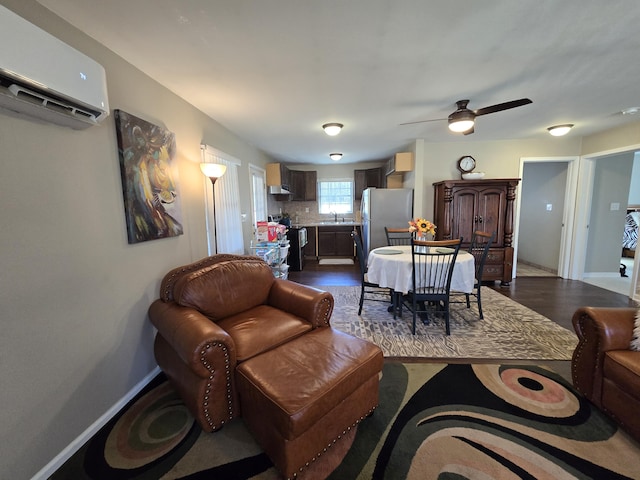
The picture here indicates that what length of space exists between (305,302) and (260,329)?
0.38 meters

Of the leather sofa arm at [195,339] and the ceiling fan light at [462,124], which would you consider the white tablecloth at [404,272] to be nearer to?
the ceiling fan light at [462,124]

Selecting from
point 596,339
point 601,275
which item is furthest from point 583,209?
point 596,339

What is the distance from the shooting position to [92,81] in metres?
1.36

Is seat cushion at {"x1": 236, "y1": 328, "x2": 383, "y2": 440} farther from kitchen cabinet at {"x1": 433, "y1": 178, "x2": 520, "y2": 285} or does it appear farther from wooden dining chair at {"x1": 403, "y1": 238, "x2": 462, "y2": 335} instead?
kitchen cabinet at {"x1": 433, "y1": 178, "x2": 520, "y2": 285}

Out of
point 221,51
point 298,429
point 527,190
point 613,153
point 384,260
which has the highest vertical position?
point 221,51

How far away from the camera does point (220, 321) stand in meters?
1.92

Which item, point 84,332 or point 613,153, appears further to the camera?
point 613,153

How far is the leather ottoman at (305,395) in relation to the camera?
45.6 inches

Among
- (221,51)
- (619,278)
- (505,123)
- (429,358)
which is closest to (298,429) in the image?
(429,358)

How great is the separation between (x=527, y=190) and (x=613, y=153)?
1536mm

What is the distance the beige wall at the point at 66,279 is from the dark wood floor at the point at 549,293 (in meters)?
2.90

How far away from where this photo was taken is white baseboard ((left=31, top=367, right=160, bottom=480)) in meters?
1.28

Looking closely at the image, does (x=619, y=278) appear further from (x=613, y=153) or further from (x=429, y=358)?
(x=429, y=358)

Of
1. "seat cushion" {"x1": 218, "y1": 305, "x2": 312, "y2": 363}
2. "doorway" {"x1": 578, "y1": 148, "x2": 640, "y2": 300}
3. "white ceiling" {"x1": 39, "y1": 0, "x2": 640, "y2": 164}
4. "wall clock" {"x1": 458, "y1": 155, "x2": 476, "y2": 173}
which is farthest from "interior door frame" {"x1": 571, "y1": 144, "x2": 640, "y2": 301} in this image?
"seat cushion" {"x1": 218, "y1": 305, "x2": 312, "y2": 363}
